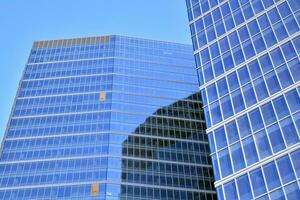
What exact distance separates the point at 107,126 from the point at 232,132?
162 ft

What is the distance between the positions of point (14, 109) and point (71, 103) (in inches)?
521

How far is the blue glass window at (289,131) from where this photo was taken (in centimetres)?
4891

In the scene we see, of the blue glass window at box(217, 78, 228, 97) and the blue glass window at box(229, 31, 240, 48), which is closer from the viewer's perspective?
the blue glass window at box(217, 78, 228, 97)

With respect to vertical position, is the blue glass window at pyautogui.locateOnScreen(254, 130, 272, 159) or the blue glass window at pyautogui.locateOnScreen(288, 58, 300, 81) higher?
the blue glass window at pyautogui.locateOnScreen(288, 58, 300, 81)

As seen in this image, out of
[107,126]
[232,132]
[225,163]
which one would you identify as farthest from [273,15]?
[107,126]

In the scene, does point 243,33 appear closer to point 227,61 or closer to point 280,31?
point 227,61

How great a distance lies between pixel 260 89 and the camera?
5647 cm

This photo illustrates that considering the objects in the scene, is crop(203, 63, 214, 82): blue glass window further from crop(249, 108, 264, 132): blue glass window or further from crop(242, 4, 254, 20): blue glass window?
crop(249, 108, 264, 132): blue glass window

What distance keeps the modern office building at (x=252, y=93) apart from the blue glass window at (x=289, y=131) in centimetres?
10

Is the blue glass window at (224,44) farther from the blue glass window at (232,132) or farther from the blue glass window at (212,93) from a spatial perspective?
the blue glass window at (232,132)

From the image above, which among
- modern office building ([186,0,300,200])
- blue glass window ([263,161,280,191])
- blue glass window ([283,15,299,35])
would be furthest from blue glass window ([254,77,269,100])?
blue glass window ([263,161,280,191])

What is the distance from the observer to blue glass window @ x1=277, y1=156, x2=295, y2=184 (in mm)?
46156

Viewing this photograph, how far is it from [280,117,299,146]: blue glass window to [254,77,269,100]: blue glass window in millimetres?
5275

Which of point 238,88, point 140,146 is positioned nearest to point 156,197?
point 140,146
